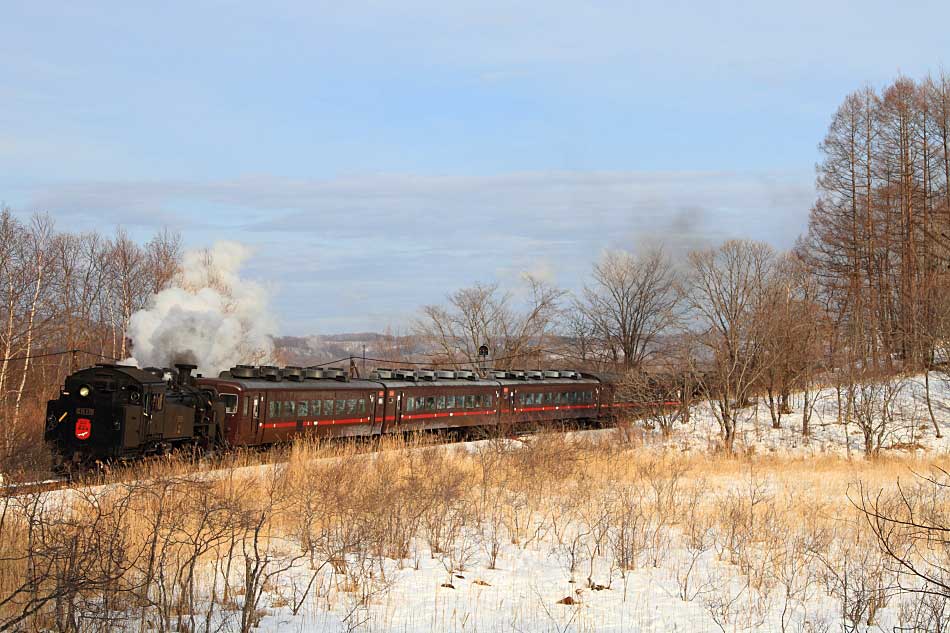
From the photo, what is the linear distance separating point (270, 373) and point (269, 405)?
1.39 m

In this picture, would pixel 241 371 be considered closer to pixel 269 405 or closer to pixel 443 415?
pixel 269 405

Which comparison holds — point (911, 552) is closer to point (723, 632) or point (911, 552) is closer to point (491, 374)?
point (723, 632)

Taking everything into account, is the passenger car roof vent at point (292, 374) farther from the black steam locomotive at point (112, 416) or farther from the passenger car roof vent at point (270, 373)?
the black steam locomotive at point (112, 416)

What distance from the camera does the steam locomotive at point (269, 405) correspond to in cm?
1923

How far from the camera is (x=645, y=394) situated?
33.9 meters

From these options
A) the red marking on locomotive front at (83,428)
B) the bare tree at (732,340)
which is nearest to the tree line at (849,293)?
the bare tree at (732,340)

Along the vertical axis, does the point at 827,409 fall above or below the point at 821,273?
below

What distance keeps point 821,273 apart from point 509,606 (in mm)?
37994

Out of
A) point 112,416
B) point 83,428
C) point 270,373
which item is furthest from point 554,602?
point 270,373

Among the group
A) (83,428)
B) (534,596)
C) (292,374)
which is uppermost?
(292,374)

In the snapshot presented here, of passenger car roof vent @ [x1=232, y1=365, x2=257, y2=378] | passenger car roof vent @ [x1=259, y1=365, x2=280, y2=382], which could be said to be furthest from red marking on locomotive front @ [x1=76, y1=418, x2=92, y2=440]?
passenger car roof vent @ [x1=259, y1=365, x2=280, y2=382]

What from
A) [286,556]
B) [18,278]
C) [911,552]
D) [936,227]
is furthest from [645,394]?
[18,278]

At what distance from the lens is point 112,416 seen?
18.9m

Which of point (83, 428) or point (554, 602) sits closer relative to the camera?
point (554, 602)
